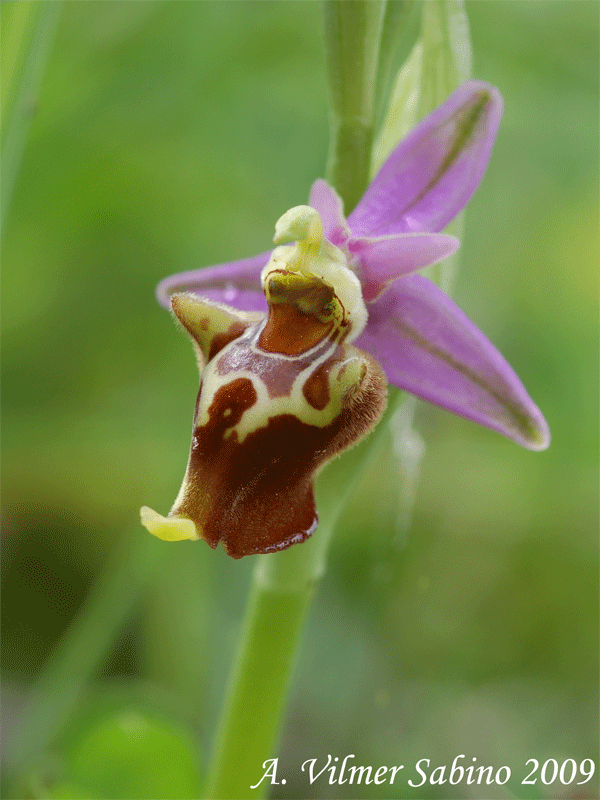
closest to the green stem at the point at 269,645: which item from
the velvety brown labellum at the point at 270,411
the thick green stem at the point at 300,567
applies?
the thick green stem at the point at 300,567

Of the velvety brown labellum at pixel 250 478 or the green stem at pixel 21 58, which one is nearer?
the velvety brown labellum at pixel 250 478

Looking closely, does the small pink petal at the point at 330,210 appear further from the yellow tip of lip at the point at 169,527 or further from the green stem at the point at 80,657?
the green stem at the point at 80,657

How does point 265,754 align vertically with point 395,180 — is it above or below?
below

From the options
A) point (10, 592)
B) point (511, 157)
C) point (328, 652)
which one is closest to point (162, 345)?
point (10, 592)

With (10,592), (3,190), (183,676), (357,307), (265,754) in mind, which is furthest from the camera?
(10,592)

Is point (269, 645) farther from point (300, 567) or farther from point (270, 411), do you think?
point (270, 411)

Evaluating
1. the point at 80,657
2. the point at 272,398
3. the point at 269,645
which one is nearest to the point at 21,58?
the point at 272,398

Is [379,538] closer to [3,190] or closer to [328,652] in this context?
[328,652]

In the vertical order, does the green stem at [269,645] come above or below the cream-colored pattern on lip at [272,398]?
below
